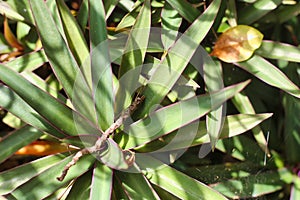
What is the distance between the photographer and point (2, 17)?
138 cm

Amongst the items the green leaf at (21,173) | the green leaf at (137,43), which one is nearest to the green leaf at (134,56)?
the green leaf at (137,43)

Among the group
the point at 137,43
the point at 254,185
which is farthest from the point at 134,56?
the point at 254,185

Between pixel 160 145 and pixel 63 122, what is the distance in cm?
25

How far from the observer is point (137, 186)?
1.09 m

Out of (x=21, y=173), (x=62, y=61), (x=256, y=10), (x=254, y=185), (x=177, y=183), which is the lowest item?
(x=254, y=185)

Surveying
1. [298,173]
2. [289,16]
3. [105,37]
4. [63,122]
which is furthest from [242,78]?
[63,122]

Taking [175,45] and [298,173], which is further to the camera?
[298,173]

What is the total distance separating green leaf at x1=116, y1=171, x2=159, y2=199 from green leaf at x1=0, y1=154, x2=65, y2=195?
169 millimetres

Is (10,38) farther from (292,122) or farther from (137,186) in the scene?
(292,122)

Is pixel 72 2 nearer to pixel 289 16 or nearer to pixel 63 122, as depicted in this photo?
pixel 63 122

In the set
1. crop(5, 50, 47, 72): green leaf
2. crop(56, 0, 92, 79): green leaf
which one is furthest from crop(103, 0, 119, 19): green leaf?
crop(5, 50, 47, 72): green leaf

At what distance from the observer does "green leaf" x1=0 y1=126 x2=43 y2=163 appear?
46.3 inches

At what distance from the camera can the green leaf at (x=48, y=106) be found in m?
0.96

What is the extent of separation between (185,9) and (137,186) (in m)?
0.45
